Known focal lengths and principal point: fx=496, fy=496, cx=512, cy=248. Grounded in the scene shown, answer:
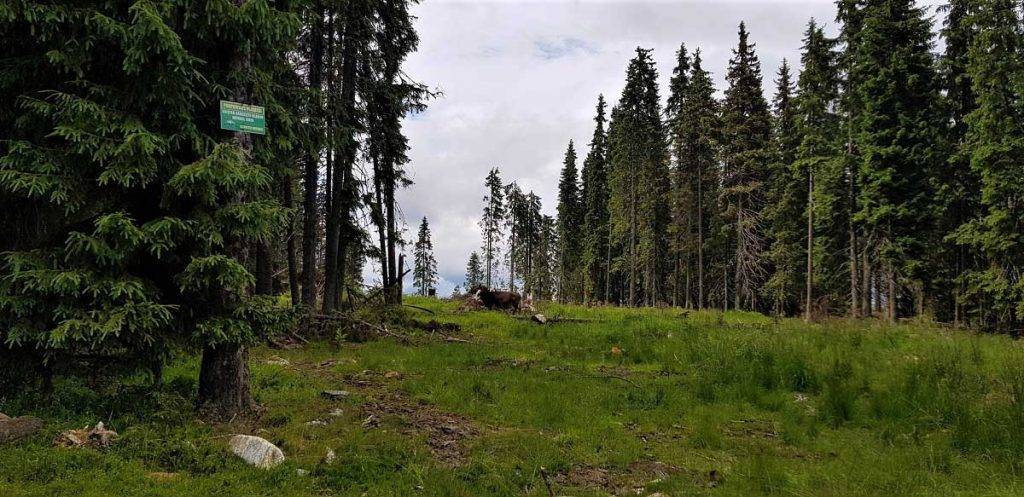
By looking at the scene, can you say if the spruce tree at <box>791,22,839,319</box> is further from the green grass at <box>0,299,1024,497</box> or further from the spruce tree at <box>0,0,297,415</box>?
the spruce tree at <box>0,0,297,415</box>

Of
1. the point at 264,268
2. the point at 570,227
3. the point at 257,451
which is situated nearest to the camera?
the point at 257,451

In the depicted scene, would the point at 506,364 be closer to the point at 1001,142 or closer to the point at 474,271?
the point at 1001,142

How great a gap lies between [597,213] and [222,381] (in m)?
49.9

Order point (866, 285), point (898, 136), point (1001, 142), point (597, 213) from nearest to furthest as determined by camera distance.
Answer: point (1001, 142), point (898, 136), point (866, 285), point (597, 213)

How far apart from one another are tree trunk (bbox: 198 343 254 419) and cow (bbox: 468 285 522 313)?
1812 centimetres

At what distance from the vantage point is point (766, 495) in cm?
482

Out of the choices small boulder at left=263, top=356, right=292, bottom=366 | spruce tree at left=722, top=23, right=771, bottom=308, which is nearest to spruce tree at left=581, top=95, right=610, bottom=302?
spruce tree at left=722, top=23, right=771, bottom=308

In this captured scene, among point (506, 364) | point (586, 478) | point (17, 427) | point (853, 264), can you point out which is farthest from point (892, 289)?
point (17, 427)

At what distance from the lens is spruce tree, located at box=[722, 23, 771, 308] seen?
33.6 metres

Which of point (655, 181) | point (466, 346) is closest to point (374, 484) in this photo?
point (466, 346)

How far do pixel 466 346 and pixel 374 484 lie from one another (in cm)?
871

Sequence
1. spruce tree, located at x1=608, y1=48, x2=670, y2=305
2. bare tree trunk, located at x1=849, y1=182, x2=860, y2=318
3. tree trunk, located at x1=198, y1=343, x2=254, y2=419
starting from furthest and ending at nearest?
spruce tree, located at x1=608, y1=48, x2=670, y2=305, bare tree trunk, located at x1=849, y1=182, x2=860, y2=318, tree trunk, located at x1=198, y1=343, x2=254, y2=419

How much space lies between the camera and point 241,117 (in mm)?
6395

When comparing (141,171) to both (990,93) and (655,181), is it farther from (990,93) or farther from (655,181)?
(655,181)
